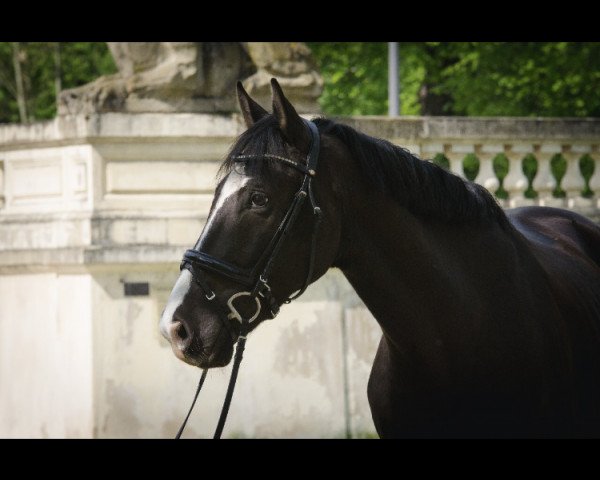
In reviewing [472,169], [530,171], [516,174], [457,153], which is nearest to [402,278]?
[457,153]

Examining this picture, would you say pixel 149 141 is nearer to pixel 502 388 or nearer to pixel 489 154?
pixel 489 154

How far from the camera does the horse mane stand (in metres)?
4.93

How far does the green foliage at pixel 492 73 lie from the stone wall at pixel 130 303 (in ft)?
41.4

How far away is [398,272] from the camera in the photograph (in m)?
5.11

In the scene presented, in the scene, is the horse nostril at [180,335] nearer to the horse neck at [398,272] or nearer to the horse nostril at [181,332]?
the horse nostril at [181,332]

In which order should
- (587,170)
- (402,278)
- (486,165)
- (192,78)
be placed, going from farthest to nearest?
1. (587,170)
2. (486,165)
3. (192,78)
4. (402,278)

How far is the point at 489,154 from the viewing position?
1054 cm

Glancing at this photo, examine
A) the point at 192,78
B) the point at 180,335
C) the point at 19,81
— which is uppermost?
the point at 19,81

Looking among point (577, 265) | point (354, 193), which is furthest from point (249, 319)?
point (577, 265)

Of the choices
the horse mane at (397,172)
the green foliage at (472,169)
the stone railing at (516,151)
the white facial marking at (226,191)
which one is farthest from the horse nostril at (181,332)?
the green foliage at (472,169)

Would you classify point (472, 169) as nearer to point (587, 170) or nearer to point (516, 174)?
point (516, 174)

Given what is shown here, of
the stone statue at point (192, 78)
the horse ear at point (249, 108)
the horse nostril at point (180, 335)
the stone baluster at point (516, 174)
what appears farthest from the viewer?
the stone baluster at point (516, 174)

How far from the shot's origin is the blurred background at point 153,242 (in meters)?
9.49

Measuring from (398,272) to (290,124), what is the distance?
74 cm
